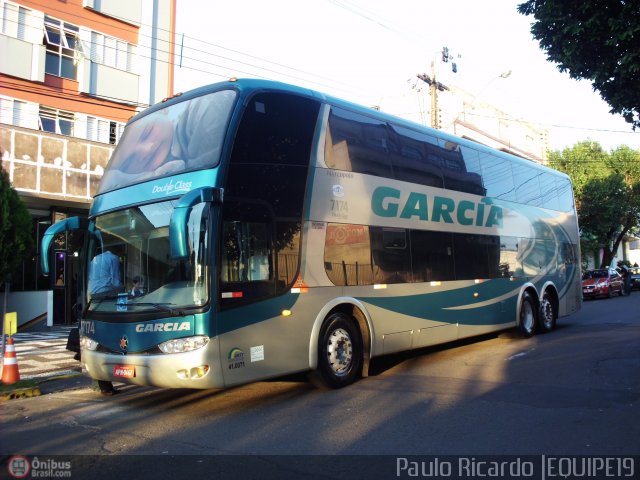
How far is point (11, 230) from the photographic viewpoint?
14.1 m

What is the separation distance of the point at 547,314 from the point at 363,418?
9.07 metres

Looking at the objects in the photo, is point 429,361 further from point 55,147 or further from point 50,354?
point 55,147

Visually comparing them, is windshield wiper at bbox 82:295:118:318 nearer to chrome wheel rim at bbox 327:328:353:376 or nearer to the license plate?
the license plate

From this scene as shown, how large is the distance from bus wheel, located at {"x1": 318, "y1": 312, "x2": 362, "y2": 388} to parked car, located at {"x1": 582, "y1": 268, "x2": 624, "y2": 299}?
918 inches

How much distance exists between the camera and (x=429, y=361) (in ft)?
31.7

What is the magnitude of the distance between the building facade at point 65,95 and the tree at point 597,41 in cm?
1427

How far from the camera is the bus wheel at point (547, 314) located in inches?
516

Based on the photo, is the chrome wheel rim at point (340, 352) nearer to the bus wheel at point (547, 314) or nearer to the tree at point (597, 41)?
the tree at point (597, 41)

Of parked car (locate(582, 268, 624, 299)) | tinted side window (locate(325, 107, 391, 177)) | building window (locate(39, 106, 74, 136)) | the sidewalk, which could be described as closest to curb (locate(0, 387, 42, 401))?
the sidewalk

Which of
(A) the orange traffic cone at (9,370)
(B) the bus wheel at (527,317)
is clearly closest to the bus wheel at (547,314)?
(B) the bus wheel at (527,317)

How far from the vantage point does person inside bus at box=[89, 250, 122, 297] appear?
6.82 meters

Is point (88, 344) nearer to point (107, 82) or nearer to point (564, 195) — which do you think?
point (564, 195)

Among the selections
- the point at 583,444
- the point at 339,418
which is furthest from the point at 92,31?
the point at 583,444
